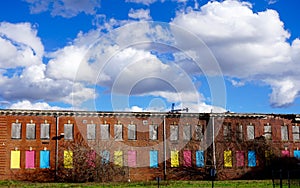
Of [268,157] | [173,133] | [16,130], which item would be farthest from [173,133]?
[16,130]

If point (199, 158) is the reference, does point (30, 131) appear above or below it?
above

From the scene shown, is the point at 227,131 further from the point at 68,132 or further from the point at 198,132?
the point at 68,132

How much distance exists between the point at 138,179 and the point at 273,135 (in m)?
14.2

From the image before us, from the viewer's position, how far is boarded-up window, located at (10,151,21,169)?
44219mm

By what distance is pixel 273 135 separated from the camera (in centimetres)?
4984

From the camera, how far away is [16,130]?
44.3 metres

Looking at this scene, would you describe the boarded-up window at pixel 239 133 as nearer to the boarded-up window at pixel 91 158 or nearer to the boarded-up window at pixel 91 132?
the boarded-up window at pixel 91 132

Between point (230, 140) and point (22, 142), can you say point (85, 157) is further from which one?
point (230, 140)

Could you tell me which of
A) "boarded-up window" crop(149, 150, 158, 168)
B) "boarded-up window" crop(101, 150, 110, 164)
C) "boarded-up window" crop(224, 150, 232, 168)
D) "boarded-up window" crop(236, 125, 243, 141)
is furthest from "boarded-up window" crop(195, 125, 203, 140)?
"boarded-up window" crop(101, 150, 110, 164)

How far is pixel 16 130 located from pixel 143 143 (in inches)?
455

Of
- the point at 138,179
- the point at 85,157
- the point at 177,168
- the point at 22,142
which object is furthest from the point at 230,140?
the point at 22,142

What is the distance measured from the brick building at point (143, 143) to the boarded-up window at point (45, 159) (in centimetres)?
5

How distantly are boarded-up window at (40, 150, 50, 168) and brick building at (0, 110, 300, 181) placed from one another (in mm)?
53

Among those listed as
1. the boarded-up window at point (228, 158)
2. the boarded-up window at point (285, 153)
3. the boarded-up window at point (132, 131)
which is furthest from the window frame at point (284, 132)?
the boarded-up window at point (132, 131)
